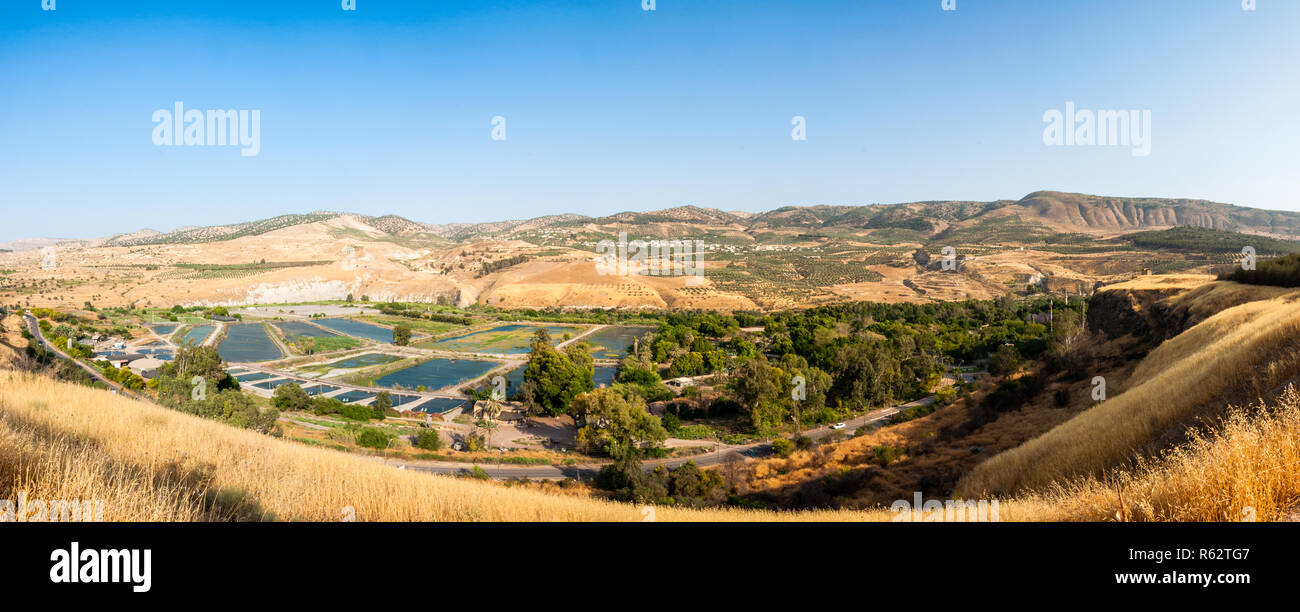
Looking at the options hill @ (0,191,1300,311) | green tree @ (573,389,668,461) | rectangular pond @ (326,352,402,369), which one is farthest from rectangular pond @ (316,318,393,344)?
green tree @ (573,389,668,461)

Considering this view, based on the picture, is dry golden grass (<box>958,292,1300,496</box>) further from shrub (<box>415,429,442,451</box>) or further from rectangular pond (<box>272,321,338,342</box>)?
rectangular pond (<box>272,321,338,342</box>)

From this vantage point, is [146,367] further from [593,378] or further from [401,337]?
[593,378]

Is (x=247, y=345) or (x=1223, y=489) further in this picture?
(x=247, y=345)

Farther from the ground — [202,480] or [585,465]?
[202,480]

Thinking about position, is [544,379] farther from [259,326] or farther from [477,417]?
[259,326]

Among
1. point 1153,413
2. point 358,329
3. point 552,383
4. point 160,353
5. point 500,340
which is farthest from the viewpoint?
point 358,329

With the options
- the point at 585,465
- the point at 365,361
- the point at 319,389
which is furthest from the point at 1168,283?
the point at 365,361

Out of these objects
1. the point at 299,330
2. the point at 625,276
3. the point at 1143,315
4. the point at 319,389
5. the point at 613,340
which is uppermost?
the point at 625,276

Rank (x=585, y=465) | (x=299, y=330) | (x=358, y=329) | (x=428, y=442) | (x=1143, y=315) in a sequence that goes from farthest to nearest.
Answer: (x=358, y=329) < (x=299, y=330) < (x=428, y=442) < (x=585, y=465) < (x=1143, y=315)
